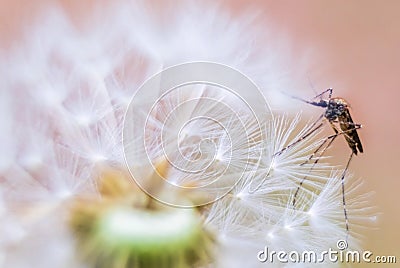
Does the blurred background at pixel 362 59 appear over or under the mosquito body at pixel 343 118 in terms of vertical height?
over

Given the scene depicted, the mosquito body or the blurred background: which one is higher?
the blurred background

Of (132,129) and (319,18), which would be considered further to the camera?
(319,18)

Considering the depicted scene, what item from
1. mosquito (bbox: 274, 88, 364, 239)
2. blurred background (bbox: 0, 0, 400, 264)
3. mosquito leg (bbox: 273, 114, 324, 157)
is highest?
blurred background (bbox: 0, 0, 400, 264)

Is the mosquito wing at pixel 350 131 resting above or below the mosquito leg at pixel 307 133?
above

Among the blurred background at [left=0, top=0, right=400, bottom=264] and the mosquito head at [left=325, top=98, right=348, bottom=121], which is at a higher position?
the blurred background at [left=0, top=0, right=400, bottom=264]

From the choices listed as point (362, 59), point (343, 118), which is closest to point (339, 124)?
point (343, 118)

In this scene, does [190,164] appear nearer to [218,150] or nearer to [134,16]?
[218,150]

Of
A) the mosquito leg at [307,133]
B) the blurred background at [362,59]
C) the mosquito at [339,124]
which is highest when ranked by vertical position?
the blurred background at [362,59]

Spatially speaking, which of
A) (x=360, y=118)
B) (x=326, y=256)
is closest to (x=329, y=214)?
(x=326, y=256)
